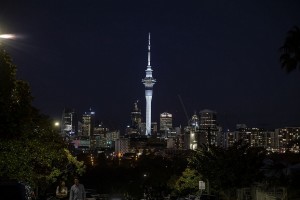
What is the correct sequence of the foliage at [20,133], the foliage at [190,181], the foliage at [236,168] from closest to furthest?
the foliage at [20,133] → the foliage at [236,168] → the foliage at [190,181]

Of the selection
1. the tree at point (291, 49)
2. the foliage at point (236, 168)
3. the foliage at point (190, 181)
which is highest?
the tree at point (291, 49)

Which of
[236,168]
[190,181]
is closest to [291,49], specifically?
[236,168]

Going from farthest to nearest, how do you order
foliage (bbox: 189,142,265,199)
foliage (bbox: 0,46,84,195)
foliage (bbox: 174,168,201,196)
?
foliage (bbox: 174,168,201,196), foliage (bbox: 189,142,265,199), foliage (bbox: 0,46,84,195)

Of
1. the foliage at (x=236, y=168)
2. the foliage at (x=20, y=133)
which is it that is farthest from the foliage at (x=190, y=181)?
the foliage at (x=20, y=133)

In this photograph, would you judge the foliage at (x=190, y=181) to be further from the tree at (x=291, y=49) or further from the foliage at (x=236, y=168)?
the tree at (x=291, y=49)

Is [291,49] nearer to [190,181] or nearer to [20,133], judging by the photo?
[20,133]

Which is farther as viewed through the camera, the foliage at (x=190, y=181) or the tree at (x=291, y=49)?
the foliage at (x=190, y=181)

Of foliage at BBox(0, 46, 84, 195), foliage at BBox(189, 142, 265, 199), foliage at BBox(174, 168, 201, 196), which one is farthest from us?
foliage at BBox(174, 168, 201, 196)

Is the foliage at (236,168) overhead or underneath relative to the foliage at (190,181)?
overhead

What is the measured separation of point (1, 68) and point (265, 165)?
22.7 metres

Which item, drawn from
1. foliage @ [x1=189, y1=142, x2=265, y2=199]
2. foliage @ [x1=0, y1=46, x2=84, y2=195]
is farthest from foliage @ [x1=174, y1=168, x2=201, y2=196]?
foliage @ [x1=0, y1=46, x2=84, y2=195]

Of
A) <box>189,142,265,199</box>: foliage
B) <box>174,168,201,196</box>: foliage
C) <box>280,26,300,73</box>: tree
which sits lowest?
<box>174,168,201,196</box>: foliage

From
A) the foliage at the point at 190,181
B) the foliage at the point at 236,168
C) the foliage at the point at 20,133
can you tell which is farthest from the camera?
the foliage at the point at 190,181

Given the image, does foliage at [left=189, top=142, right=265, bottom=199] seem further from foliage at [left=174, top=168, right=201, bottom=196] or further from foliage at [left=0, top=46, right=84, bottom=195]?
foliage at [left=174, top=168, right=201, bottom=196]
